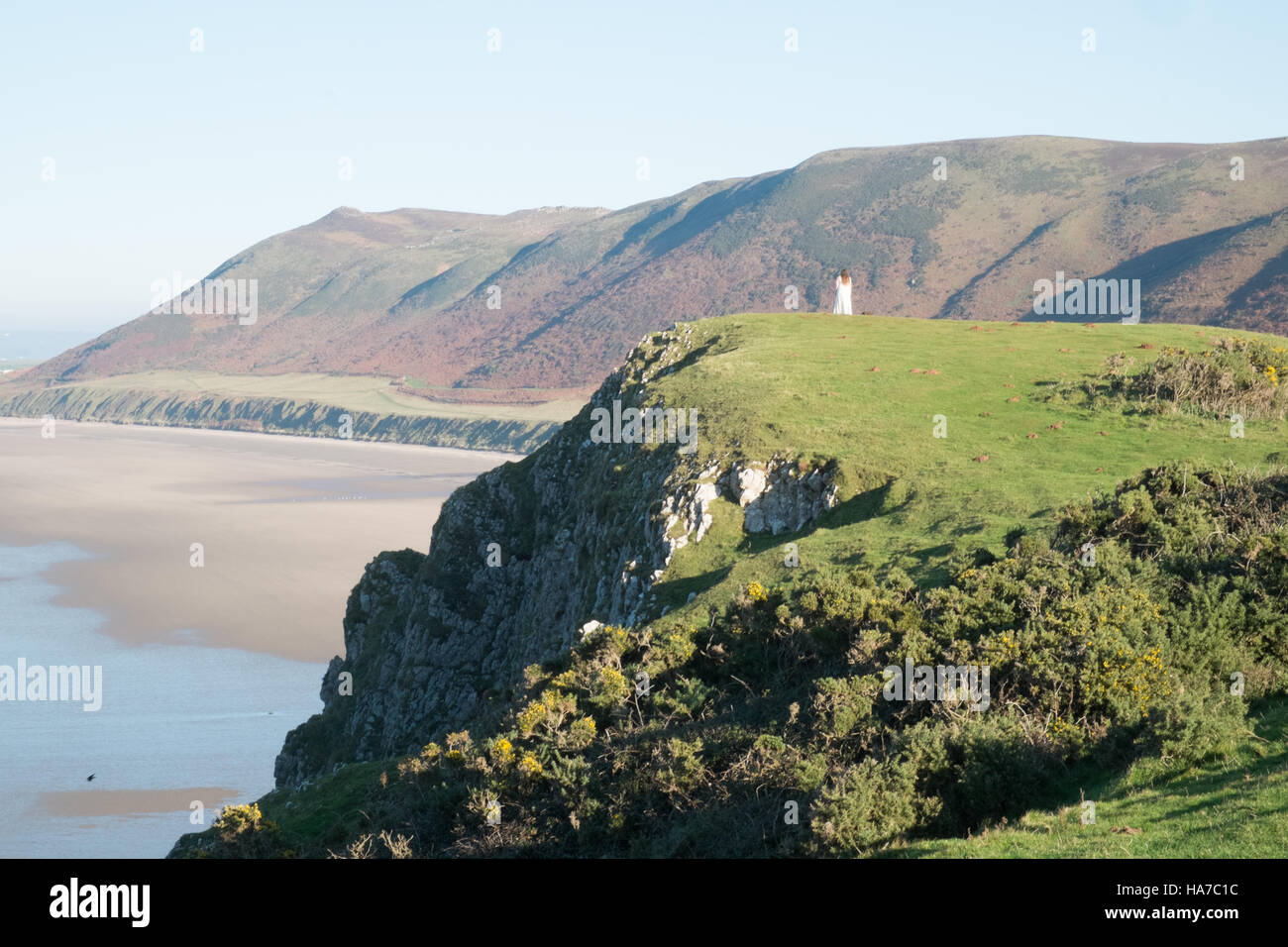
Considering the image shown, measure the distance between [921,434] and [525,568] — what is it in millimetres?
15522

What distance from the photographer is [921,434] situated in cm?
2770

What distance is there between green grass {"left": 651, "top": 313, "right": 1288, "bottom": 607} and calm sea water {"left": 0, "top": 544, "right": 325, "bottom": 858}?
15.8m

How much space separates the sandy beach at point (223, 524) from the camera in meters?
53.5

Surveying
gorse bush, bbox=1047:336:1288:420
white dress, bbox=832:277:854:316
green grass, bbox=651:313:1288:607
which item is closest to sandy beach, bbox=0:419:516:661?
white dress, bbox=832:277:854:316

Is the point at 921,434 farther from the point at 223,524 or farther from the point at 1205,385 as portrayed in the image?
the point at 223,524

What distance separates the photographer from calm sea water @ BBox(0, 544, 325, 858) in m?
29.5

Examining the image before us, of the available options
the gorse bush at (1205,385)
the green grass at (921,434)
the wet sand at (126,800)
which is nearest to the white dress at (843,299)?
the green grass at (921,434)

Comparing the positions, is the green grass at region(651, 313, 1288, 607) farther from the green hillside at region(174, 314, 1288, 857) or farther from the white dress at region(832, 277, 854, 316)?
the white dress at region(832, 277, 854, 316)

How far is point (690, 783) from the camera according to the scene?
14234mm

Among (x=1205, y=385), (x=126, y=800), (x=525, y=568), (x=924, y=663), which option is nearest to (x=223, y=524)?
(x=525, y=568)

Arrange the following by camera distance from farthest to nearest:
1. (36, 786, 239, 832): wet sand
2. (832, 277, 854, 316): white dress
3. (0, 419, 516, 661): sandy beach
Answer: (0, 419, 516, 661): sandy beach
(832, 277, 854, 316): white dress
(36, 786, 239, 832): wet sand
